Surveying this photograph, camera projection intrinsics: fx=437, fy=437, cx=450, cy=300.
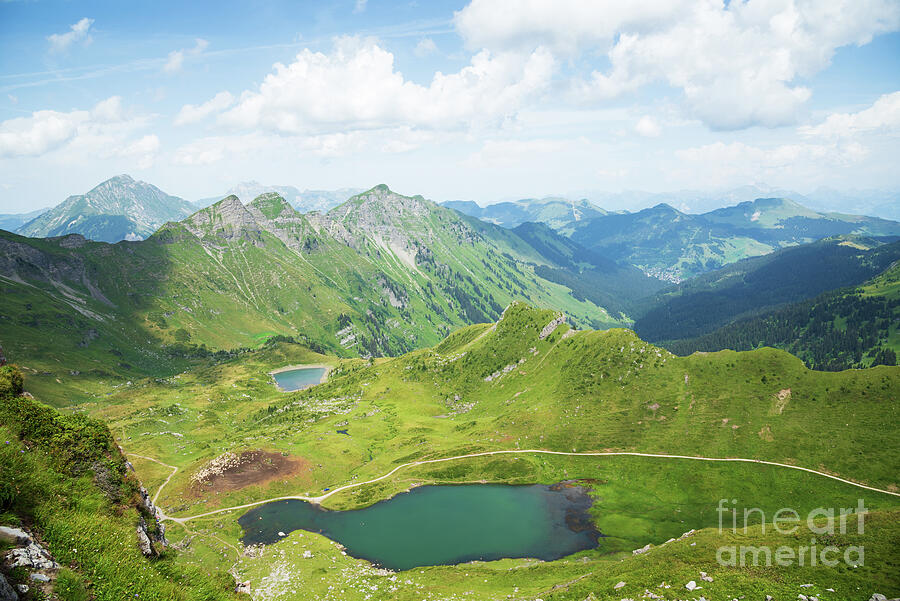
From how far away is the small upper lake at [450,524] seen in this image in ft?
318

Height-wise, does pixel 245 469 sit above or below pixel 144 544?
below

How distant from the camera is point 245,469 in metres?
133

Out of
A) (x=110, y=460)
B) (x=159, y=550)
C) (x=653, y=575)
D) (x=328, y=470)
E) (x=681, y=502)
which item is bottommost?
(x=681, y=502)

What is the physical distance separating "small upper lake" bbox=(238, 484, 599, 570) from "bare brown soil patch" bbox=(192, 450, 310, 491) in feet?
42.6

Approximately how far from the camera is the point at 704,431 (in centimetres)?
12912

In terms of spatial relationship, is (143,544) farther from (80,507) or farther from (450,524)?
(450,524)

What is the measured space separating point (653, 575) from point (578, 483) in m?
70.9

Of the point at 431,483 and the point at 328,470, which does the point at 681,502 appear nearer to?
the point at 431,483

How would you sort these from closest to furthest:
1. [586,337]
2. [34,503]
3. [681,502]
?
[34,503]
[681,502]
[586,337]

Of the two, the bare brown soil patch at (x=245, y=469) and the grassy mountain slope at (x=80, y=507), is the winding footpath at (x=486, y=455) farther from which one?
the grassy mountain slope at (x=80, y=507)

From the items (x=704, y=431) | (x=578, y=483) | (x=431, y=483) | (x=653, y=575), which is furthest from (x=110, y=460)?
(x=704, y=431)

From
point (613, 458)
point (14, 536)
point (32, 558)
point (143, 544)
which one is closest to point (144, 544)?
point (143, 544)

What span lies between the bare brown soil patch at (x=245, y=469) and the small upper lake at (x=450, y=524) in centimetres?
1298

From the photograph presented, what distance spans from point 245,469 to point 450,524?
218 feet
